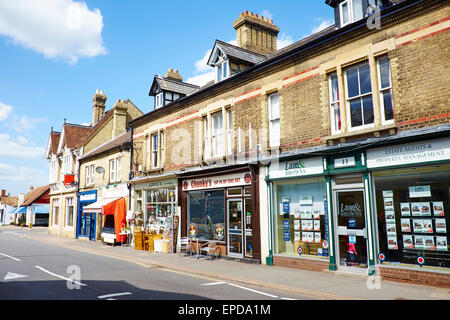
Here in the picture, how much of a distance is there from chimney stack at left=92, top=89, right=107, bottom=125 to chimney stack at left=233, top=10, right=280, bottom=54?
21877 mm

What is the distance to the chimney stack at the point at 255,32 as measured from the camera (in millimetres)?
18500

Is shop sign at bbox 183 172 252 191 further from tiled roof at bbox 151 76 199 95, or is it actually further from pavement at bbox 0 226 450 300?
tiled roof at bbox 151 76 199 95

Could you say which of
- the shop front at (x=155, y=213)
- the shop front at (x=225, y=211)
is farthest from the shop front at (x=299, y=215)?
the shop front at (x=155, y=213)

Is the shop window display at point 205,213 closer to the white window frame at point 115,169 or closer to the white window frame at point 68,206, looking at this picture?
the white window frame at point 115,169

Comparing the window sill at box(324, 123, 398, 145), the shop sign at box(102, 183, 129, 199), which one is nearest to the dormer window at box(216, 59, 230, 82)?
the window sill at box(324, 123, 398, 145)

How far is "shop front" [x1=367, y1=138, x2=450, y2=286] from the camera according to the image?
850 centimetres

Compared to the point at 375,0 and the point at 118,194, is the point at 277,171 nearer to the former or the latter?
→ the point at 375,0

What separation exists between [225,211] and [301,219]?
12.2ft

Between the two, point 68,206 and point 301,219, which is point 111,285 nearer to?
point 301,219

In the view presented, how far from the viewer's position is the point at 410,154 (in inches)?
350

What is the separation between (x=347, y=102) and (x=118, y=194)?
16.4 meters

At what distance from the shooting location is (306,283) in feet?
29.5

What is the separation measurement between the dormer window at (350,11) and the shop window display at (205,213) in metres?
8.04

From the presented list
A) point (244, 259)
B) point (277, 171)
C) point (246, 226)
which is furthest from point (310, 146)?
point (244, 259)
